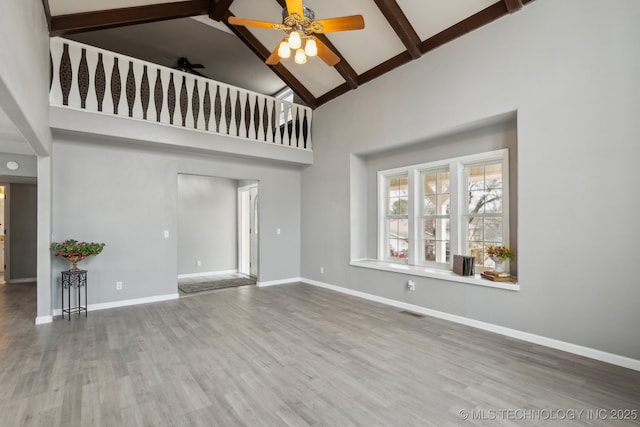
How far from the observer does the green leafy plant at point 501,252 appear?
12.4 feet

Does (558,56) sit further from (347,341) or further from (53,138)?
(53,138)

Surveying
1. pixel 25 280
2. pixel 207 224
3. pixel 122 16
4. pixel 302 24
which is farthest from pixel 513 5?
pixel 25 280

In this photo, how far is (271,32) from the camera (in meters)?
5.54

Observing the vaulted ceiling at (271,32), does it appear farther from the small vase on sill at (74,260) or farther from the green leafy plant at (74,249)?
the small vase on sill at (74,260)

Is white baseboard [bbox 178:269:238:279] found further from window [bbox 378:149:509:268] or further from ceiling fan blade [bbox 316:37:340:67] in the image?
ceiling fan blade [bbox 316:37:340:67]

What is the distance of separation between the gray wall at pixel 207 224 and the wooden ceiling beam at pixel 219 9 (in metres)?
3.43

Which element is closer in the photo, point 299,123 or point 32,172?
point 32,172

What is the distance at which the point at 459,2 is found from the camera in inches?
152

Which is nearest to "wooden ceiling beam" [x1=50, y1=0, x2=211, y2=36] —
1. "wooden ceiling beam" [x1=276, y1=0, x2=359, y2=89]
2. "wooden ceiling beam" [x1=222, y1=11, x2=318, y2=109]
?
"wooden ceiling beam" [x1=222, y1=11, x2=318, y2=109]

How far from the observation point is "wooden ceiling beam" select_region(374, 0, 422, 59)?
13.5 ft

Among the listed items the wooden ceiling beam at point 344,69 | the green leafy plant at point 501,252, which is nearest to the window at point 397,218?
the green leafy plant at point 501,252

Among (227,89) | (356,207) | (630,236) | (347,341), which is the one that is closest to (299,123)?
(227,89)

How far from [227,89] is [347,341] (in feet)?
15.3

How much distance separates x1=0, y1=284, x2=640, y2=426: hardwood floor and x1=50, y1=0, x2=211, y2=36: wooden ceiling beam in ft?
12.8
